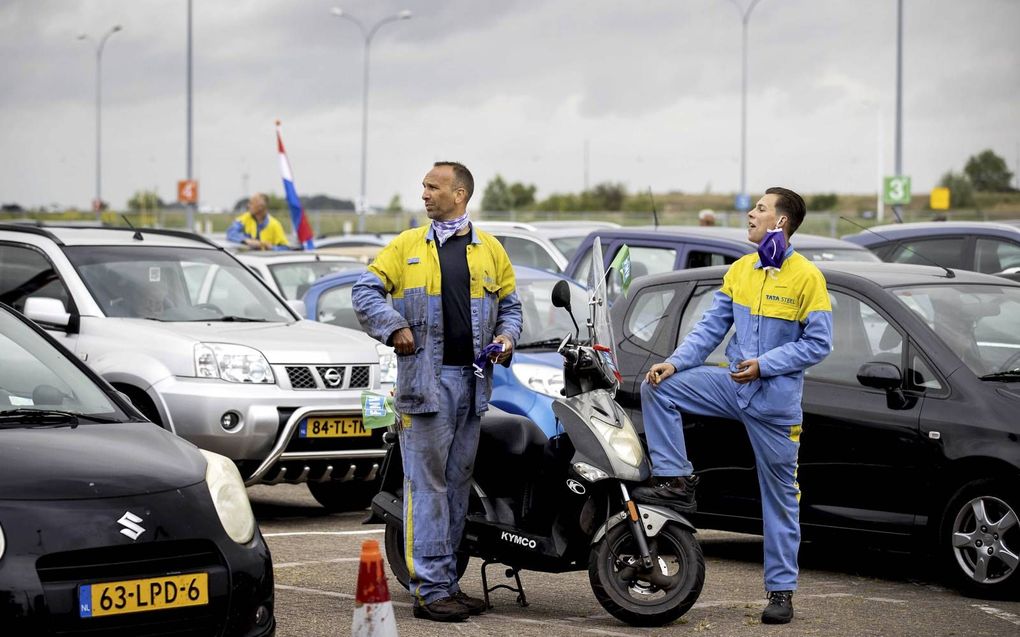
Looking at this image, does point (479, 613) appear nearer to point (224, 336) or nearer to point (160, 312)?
point (224, 336)

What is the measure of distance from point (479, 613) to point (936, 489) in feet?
7.58

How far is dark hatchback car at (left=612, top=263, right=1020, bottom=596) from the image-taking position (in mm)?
7238

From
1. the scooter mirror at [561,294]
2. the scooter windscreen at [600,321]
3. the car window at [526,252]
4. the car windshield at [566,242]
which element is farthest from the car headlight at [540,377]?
the car windshield at [566,242]

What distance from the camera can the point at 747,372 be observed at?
22.1 feet

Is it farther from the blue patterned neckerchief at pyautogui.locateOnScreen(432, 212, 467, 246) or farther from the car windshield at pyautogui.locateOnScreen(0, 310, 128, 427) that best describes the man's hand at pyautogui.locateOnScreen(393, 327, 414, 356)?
the car windshield at pyautogui.locateOnScreen(0, 310, 128, 427)

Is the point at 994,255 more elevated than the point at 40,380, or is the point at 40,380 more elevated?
the point at 994,255

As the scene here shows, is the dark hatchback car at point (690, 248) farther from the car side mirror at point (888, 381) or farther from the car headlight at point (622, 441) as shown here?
the car headlight at point (622, 441)

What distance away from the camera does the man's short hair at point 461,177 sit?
22.1 feet

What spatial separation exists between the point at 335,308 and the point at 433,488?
687 cm

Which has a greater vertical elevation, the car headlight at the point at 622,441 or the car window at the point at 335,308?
the car window at the point at 335,308

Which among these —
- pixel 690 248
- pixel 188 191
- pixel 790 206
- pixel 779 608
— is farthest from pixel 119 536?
pixel 188 191

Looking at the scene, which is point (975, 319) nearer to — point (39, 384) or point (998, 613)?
point (998, 613)

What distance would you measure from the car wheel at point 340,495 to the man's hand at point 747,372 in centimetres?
420

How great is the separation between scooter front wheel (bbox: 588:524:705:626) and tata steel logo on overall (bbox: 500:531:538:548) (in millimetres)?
301
